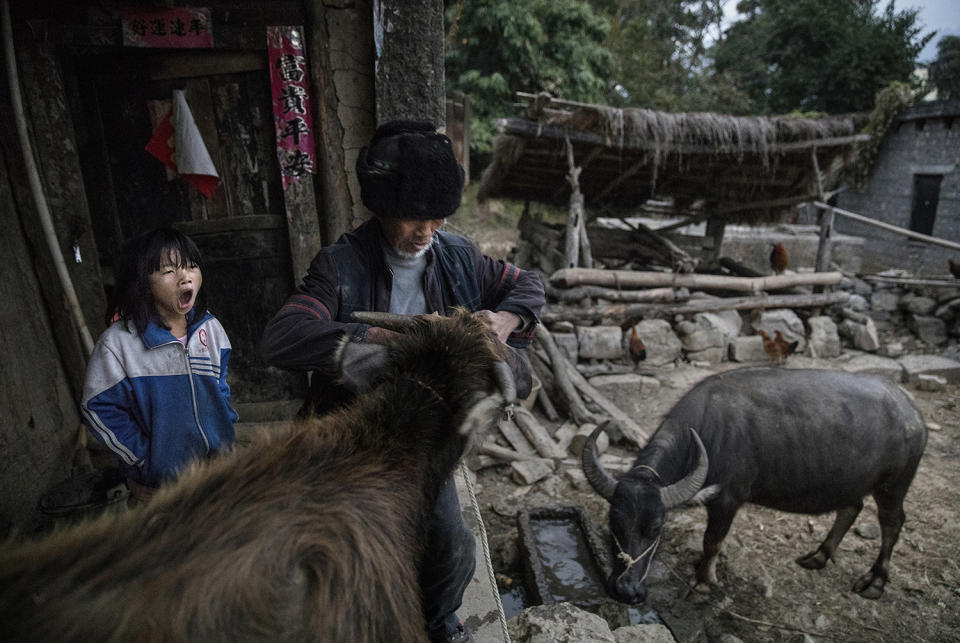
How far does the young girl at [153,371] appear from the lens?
192 centimetres

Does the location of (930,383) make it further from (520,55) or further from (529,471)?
(520,55)

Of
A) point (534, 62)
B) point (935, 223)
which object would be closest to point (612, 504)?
point (534, 62)

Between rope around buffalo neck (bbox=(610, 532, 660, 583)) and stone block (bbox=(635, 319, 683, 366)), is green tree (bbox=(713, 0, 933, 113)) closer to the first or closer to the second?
stone block (bbox=(635, 319, 683, 366))

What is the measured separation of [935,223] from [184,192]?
19.3 meters

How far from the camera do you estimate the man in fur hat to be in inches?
69.0

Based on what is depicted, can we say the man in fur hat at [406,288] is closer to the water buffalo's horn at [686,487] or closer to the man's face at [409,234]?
the man's face at [409,234]

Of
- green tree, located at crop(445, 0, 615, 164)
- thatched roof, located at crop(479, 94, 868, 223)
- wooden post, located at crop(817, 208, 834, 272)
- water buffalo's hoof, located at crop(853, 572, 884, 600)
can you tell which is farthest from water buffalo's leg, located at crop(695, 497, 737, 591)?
green tree, located at crop(445, 0, 615, 164)

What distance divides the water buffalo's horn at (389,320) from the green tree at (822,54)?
2416 centimetres

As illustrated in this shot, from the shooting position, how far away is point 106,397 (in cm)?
191

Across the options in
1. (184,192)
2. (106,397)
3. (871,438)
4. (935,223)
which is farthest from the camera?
(935,223)

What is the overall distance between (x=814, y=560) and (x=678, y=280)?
5.63 meters

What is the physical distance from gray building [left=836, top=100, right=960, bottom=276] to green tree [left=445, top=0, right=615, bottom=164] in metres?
9.45

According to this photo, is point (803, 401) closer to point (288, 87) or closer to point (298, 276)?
point (298, 276)

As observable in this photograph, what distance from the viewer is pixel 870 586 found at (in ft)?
12.7
